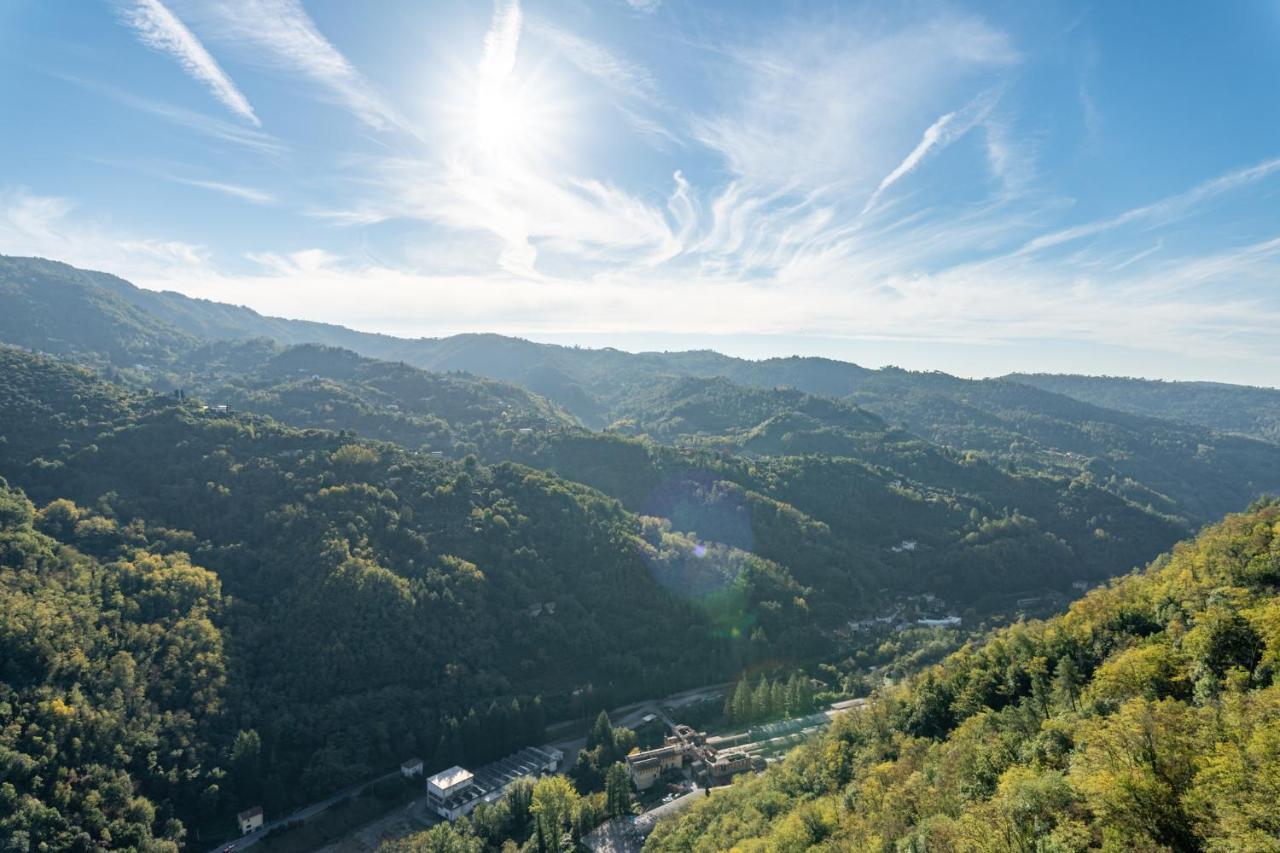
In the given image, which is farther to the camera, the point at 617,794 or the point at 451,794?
the point at 451,794

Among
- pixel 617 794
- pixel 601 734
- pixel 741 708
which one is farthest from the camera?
pixel 741 708

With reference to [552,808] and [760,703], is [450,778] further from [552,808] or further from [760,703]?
[760,703]

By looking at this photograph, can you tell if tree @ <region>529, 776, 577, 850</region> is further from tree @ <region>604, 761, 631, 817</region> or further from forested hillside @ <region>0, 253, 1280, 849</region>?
forested hillside @ <region>0, 253, 1280, 849</region>

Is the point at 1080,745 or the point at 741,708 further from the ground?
the point at 1080,745

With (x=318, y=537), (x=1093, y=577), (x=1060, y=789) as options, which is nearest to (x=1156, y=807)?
(x=1060, y=789)

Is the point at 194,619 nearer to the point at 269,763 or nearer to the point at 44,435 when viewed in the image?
the point at 269,763

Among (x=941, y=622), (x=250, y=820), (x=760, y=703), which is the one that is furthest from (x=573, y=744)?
(x=941, y=622)

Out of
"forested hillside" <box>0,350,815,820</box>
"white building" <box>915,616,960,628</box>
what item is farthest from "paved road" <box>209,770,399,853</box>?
"white building" <box>915,616,960,628</box>
